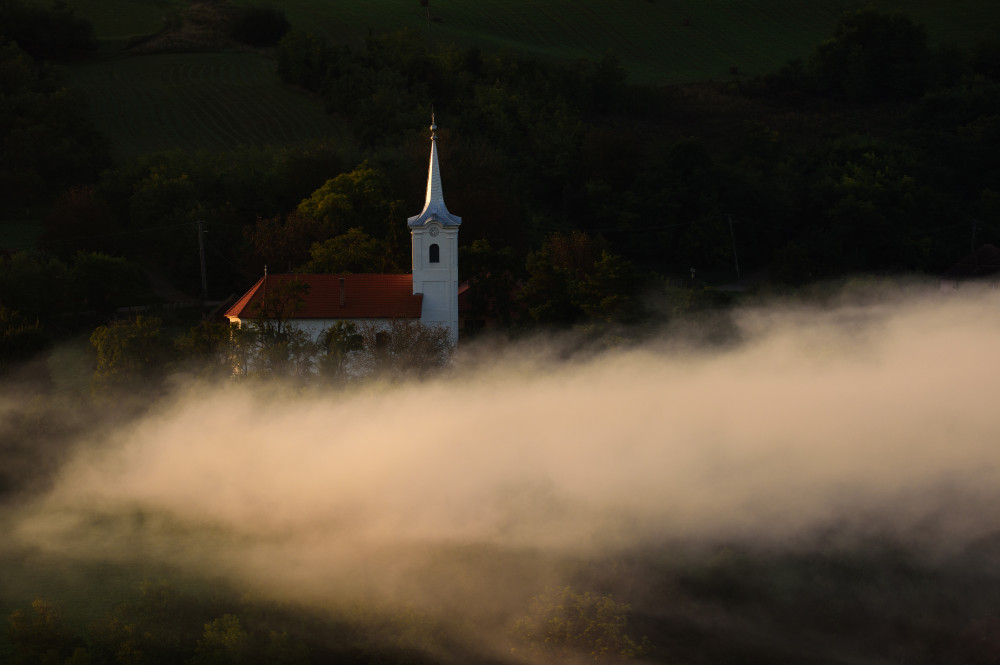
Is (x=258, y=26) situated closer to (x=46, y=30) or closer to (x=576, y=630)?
(x=46, y=30)

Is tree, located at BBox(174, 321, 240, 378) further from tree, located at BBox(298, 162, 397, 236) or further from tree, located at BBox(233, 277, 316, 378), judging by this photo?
tree, located at BBox(298, 162, 397, 236)

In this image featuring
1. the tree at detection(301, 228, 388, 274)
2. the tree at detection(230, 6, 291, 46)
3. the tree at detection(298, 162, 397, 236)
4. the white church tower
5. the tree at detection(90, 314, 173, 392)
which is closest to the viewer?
→ the tree at detection(90, 314, 173, 392)

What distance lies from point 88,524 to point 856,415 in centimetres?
4307

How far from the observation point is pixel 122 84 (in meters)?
173

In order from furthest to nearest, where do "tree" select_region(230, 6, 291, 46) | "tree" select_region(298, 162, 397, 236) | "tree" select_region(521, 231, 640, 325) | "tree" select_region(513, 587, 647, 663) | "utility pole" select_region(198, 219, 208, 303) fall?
"tree" select_region(230, 6, 291, 46)
"tree" select_region(298, 162, 397, 236)
"utility pole" select_region(198, 219, 208, 303)
"tree" select_region(521, 231, 640, 325)
"tree" select_region(513, 587, 647, 663)

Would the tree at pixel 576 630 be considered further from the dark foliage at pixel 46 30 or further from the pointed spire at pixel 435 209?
the dark foliage at pixel 46 30

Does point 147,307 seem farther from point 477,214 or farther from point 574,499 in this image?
point 574,499

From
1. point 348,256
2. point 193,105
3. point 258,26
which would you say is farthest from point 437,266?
point 258,26

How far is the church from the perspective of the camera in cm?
9700

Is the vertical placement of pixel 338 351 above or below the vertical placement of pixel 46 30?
below

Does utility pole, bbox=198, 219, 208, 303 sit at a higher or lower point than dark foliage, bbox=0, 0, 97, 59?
lower

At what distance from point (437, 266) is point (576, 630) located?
4687 cm

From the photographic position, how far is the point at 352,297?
9838 cm

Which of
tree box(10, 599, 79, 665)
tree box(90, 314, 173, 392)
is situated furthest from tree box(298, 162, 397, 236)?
tree box(10, 599, 79, 665)
